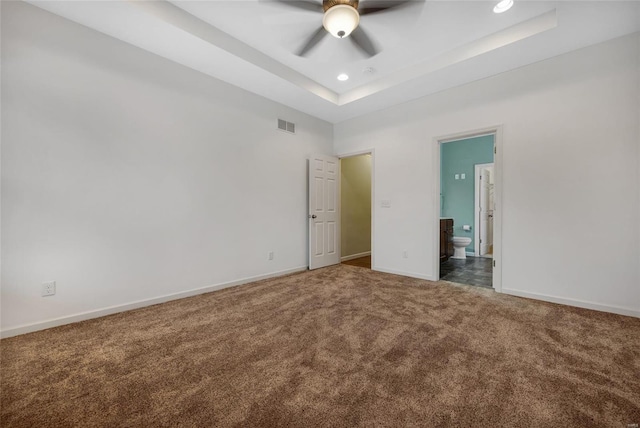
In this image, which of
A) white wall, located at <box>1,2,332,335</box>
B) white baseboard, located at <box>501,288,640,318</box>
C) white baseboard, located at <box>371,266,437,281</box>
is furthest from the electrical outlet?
white baseboard, located at <box>501,288,640,318</box>

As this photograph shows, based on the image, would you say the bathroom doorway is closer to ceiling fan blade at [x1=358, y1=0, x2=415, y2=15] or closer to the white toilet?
the white toilet

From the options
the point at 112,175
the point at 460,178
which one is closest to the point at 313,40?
the point at 112,175

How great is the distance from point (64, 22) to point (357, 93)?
3.46 meters

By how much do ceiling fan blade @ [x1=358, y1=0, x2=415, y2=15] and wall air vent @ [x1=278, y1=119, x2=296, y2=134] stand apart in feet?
7.27

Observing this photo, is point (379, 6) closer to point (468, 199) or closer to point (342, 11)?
point (342, 11)

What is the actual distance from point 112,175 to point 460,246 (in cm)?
631

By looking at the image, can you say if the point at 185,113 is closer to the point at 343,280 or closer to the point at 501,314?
the point at 343,280

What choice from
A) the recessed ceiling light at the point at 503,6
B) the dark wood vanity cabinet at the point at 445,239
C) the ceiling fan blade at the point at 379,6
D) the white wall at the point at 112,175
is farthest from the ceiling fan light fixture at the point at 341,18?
the dark wood vanity cabinet at the point at 445,239

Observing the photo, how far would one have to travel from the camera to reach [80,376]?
63.2 inches

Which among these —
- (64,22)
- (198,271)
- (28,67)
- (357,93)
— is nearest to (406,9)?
(357,93)

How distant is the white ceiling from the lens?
2.34 meters

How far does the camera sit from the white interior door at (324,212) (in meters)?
4.59

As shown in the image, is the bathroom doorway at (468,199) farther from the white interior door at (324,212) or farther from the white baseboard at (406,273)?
the white interior door at (324,212)

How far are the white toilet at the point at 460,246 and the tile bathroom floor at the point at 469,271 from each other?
159mm
